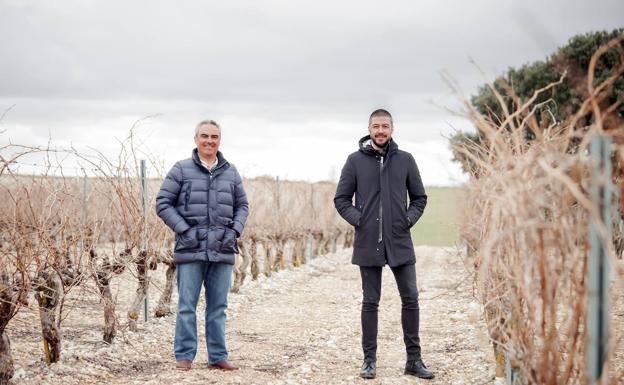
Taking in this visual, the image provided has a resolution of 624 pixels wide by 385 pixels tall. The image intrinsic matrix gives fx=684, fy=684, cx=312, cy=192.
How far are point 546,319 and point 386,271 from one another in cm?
1302

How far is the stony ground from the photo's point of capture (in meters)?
5.42

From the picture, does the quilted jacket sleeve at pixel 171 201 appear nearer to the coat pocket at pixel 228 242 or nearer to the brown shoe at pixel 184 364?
the coat pocket at pixel 228 242

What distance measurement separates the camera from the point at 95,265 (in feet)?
21.0

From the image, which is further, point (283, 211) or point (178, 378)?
point (283, 211)

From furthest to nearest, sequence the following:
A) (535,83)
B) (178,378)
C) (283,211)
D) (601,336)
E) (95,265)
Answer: (535,83)
(283,211)
(95,265)
(178,378)
(601,336)

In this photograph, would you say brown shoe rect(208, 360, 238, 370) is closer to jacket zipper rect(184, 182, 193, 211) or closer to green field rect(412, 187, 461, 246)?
jacket zipper rect(184, 182, 193, 211)

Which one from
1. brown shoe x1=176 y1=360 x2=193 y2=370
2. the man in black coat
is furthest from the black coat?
brown shoe x1=176 y1=360 x2=193 y2=370

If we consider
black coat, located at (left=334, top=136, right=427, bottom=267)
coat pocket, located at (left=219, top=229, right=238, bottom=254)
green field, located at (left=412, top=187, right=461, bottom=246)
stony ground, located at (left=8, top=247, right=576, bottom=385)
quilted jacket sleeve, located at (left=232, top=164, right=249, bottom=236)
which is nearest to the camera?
black coat, located at (left=334, top=136, right=427, bottom=267)

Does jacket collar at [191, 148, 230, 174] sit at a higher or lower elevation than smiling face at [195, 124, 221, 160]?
lower

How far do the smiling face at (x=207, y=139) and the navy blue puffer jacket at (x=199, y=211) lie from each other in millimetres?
89

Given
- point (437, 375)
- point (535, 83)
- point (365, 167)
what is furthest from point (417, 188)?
point (535, 83)

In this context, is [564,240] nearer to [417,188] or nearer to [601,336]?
[601,336]

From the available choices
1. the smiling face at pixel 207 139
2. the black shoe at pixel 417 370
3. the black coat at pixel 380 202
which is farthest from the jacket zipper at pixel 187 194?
the black shoe at pixel 417 370

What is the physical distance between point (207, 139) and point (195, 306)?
4.52 feet
